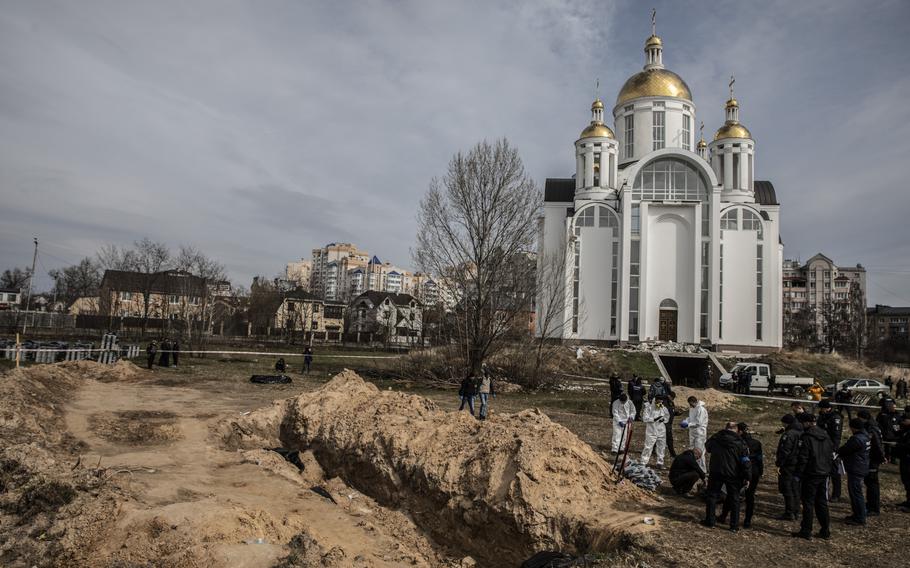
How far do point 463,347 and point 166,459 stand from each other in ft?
57.1

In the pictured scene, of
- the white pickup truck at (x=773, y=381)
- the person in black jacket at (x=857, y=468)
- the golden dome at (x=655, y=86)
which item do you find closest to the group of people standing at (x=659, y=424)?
the person in black jacket at (x=857, y=468)

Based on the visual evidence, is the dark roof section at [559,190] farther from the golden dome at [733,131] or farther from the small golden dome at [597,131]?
the golden dome at [733,131]

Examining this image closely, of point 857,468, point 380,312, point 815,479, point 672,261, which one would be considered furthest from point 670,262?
point 380,312

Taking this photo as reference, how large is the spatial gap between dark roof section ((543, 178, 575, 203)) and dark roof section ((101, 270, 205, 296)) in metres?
30.6

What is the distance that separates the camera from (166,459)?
1142 centimetres

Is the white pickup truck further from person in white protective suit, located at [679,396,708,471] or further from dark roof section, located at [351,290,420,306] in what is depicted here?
dark roof section, located at [351,290,420,306]

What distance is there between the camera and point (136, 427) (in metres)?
13.6

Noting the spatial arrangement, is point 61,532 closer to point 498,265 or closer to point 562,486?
point 562,486

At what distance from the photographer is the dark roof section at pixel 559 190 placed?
51009 mm

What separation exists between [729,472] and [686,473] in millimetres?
2005

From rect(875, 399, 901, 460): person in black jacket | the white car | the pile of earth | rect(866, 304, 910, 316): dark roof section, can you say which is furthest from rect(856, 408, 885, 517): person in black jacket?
rect(866, 304, 910, 316): dark roof section

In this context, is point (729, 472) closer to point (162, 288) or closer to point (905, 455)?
point (905, 455)

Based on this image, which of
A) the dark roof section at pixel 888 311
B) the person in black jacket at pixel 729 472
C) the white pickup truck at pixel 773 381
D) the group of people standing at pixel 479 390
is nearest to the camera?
the person in black jacket at pixel 729 472

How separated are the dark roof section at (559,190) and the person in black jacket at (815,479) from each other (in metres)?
43.9
